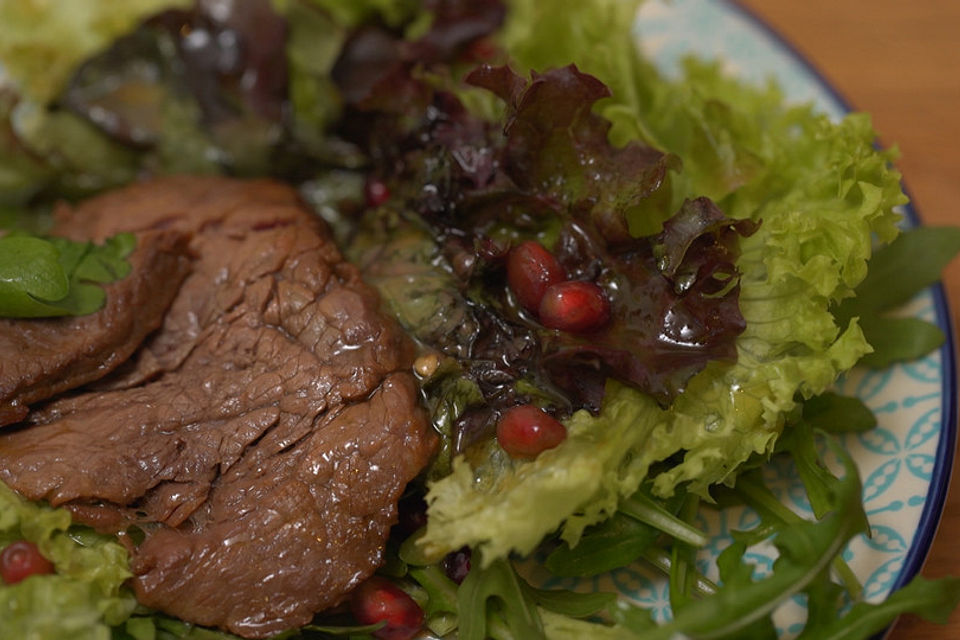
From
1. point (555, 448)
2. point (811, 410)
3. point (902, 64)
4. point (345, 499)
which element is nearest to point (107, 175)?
point (345, 499)

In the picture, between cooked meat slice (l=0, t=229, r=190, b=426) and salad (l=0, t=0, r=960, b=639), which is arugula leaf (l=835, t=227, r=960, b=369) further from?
cooked meat slice (l=0, t=229, r=190, b=426)

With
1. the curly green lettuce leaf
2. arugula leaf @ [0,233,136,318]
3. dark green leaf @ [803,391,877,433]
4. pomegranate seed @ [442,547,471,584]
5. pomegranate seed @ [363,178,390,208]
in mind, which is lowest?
pomegranate seed @ [442,547,471,584]

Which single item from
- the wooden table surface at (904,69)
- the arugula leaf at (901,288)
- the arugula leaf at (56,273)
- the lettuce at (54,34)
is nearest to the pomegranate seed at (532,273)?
the arugula leaf at (901,288)

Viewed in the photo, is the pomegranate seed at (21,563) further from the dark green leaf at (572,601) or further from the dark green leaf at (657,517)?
the dark green leaf at (657,517)

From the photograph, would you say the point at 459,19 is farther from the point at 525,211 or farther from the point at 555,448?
the point at 555,448

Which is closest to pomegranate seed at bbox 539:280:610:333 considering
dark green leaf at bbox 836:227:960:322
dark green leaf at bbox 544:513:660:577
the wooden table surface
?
dark green leaf at bbox 544:513:660:577

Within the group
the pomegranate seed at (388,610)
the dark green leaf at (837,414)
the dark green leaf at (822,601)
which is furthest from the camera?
the dark green leaf at (837,414)
